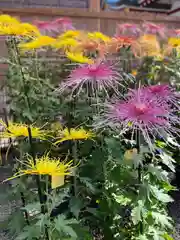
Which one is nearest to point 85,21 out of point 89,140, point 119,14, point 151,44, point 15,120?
point 119,14

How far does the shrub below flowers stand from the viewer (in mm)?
1334

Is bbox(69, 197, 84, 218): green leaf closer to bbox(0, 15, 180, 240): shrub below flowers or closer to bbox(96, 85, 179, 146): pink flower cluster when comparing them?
bbox(0, 15, 180, 240): shrub below flowers

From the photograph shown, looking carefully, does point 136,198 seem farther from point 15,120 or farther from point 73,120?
point 15,120

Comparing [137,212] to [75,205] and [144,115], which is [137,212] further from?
[144,115]

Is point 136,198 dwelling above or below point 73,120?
below

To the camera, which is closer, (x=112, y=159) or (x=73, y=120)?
(x=112, y=159)

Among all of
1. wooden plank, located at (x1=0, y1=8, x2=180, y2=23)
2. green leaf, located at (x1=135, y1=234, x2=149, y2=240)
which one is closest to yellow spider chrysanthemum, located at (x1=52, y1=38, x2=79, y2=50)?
green leaf, located at (x1=135, y1=234, x2=149, y2=240)

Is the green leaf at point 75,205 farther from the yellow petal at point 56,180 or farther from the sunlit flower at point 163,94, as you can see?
the sunlit flower at point 163,94

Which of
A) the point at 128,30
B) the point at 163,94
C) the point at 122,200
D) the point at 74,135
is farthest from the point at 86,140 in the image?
the point at 128,30

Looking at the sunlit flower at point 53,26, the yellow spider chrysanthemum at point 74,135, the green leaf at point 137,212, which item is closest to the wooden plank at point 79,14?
the sunlit flower at point 53,26

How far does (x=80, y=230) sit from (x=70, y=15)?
3.49 metres

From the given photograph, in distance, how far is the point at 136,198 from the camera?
1626 millimetres

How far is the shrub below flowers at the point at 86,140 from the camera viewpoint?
52.5 inches

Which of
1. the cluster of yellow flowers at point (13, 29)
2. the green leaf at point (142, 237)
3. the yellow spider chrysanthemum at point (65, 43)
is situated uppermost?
the cluster of yellow flowers at point (13, 29)
